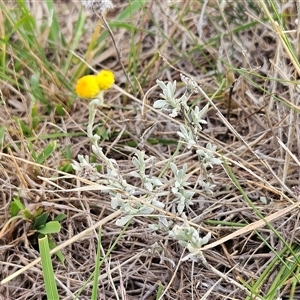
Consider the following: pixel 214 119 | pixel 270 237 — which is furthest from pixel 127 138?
pixel 270 237

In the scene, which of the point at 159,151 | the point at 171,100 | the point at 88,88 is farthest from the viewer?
the point at 159,151

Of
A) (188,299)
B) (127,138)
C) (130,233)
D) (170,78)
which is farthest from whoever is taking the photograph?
(170,78)

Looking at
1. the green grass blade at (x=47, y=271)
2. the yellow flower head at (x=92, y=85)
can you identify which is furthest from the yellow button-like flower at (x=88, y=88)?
the green grass blade at (x=47, y=271)

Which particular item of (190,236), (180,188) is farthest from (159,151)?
(190,236)

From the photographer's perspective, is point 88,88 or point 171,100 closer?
point 88,88

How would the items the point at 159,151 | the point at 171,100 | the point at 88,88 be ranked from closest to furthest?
the point at 88,88 < the point at 171,100 < the point at 159,151

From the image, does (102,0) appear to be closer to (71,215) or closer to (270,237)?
(71,215)

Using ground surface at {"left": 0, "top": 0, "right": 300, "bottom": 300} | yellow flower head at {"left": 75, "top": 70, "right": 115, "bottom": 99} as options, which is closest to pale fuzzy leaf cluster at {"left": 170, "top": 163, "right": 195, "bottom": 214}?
A: ground surface at {"left": 0, "top": 0, "right": 300, "bottom": 300}

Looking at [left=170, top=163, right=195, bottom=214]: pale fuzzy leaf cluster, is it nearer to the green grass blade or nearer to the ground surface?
the ground surface

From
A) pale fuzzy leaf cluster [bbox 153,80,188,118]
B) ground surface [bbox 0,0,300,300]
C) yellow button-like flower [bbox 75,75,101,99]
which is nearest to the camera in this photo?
yellow button-like flower [bbox 75,75,101,99]

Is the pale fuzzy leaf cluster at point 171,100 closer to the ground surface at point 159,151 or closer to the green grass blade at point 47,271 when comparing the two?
the ground surface at point 159,151

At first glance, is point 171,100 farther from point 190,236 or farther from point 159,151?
point 159,151
